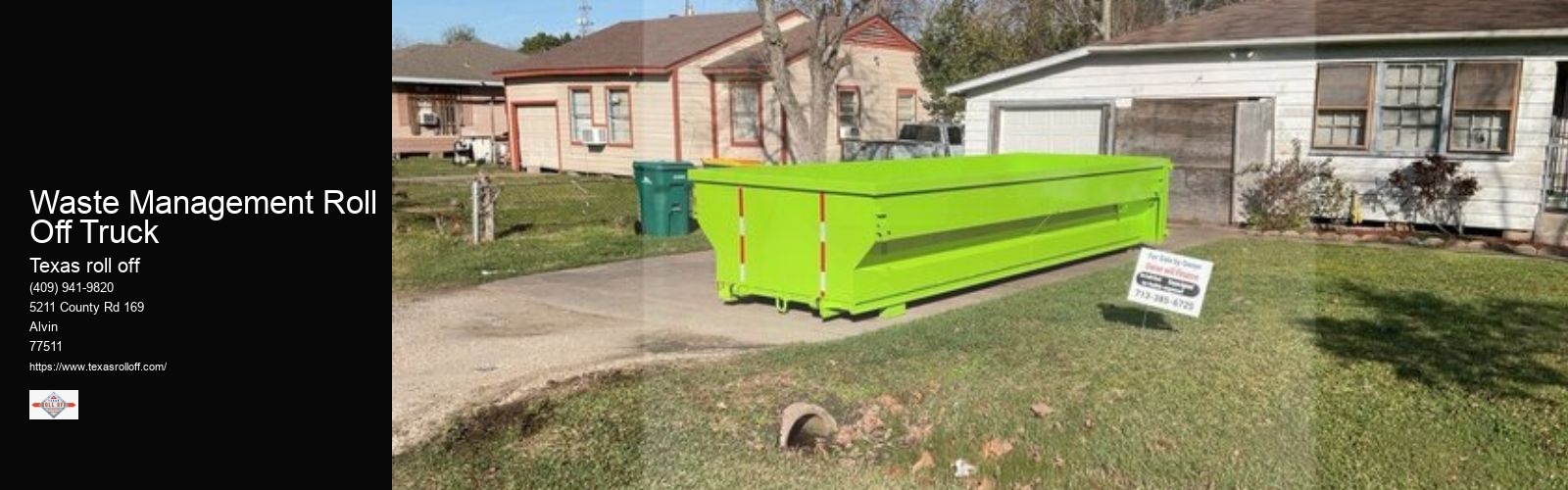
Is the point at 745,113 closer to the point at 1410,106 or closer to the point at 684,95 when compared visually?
the point at 684,95

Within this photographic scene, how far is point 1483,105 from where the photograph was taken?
479 inches

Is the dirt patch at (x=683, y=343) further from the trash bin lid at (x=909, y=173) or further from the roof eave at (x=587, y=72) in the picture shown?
the roof eave at (x=587, y=72)

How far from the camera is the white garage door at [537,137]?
87.4 feet

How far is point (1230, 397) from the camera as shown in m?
5.41

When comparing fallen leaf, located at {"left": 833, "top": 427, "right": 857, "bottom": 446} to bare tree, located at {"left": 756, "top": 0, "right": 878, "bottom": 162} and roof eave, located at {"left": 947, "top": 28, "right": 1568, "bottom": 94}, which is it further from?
bare tree, located at {"left": 756, "top": 0, "right": 878, "bottom": 162}

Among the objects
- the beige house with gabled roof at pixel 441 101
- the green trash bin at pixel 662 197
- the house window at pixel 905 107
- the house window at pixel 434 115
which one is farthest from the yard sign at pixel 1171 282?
the house window at pixel 434 115

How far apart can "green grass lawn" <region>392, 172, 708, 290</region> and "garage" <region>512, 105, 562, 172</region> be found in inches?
279

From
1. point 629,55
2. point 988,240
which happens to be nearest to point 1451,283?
point 988,240

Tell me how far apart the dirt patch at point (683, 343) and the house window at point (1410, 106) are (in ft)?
30.6

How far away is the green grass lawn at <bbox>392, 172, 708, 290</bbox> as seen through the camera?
33.8 feet

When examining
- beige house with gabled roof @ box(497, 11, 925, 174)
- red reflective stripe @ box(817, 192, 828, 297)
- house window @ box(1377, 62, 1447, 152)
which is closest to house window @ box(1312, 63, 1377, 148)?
house window @ box(1377, 62, 1447, 152)

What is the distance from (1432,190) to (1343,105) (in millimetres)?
1398

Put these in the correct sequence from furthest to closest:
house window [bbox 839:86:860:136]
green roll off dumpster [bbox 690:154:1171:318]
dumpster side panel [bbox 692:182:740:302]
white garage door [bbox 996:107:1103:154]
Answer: house window [bbox 839:86:860:136], white garage door [bbox 996:107:1103:154], dumpster side panel [bbox 692:182:740:302], green roll off dumpster [bbox 690:154:1171:318]

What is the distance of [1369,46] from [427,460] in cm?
1175
